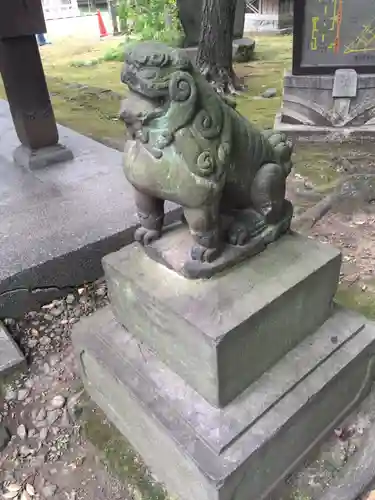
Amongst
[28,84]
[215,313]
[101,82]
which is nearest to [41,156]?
[28,84]

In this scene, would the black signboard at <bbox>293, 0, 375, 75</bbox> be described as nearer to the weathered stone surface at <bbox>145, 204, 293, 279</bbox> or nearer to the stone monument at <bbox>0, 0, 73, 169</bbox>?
the stone monument at <bbox>0, 0, 73, 169</bbox>

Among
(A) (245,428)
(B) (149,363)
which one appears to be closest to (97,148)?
(B) (149,363)

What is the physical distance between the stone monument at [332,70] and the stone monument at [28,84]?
2179 millimetres

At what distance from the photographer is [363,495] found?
1.52m

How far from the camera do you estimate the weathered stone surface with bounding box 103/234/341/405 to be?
1.34 metres

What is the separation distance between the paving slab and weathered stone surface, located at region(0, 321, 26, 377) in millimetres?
208

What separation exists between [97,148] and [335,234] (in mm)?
1949

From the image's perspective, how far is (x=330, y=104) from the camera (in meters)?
4.37

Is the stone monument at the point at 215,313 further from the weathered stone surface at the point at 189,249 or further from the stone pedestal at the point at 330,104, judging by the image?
the stone pedestal at the point at 330,104

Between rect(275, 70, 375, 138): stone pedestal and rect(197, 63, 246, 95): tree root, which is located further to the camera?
rect(197, 63, 246, 95): tree root

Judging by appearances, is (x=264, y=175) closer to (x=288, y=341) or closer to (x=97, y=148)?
(x=288, y=341)

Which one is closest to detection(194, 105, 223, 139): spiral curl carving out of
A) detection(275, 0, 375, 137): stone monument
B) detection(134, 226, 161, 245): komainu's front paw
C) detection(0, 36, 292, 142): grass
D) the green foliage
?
detection(134, 226, 161, 245): komainu's front paw

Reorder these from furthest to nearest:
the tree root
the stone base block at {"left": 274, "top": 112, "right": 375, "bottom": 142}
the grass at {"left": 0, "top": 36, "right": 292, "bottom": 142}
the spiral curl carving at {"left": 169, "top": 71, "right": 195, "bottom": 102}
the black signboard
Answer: the tree root < the grass at {"left": 0, "top": 36, "right": 292, "bottom": 142} < the stone base block at {"left": 274, "top": 112, "right": 375, "bottom": 142} < the black signboard < the spiral curl carving at {"left": 169, "top": 71, "right": 195, "bottom": 102}

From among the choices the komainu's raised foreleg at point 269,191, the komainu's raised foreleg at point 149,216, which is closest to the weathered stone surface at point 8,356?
the komainu's raised foreleg at point 149,216
